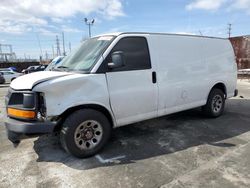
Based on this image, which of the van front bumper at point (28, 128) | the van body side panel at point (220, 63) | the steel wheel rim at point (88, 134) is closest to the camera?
the van front bumper at point (28, 128)

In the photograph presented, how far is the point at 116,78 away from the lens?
400 centimetres

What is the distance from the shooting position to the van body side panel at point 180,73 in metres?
4.67

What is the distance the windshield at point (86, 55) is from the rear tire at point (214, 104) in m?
3.16

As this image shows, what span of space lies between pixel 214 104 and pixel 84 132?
3756mm

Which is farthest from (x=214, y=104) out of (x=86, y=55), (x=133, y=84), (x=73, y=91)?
(x=73, y=91)

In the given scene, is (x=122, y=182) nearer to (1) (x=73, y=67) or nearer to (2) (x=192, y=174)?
(2) (x=192, y=174)

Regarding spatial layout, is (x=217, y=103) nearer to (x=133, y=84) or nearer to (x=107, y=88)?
(x=133, y=84)

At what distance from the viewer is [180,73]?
4969mm

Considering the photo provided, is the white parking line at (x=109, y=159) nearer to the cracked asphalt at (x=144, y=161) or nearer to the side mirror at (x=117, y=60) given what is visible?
the cracked asphalt at (x=144, y=161)

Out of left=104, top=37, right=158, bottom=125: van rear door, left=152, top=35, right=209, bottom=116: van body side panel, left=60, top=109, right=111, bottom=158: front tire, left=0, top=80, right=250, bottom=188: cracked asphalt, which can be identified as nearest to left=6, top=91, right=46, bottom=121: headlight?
left=60, top=109, right=111, bottom=158: front tire

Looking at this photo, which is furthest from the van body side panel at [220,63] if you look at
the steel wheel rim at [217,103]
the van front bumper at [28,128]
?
the van front bumper at [28,128]

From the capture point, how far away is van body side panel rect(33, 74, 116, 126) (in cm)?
344

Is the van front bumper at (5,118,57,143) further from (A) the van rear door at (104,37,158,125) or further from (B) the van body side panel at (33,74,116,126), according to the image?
(A) the van rear door at (104,37,158,125)

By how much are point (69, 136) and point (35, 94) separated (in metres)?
0.81
